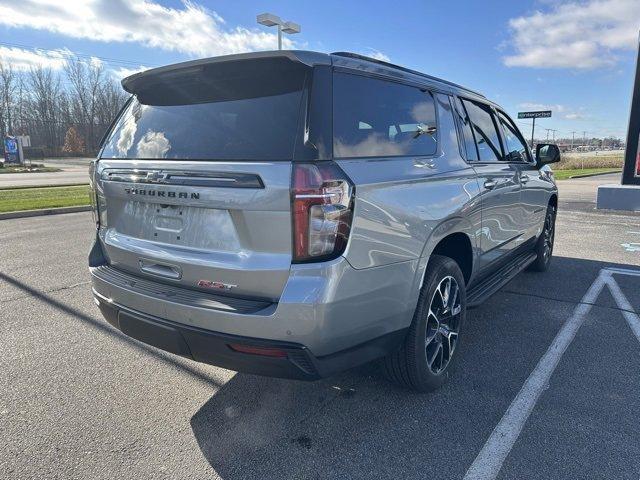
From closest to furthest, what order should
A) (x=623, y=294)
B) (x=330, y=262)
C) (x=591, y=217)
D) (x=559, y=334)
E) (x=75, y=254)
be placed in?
(x=330, y=262) < (x=559, y=334) < (x=623, y=294) < (x=75, y=254) < (x=591, y=217)

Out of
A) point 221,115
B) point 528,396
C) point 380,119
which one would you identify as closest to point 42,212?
point 221,115

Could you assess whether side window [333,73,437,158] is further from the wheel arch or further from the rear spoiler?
the wheel arch

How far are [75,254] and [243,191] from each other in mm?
5706

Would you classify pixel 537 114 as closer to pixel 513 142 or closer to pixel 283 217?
pixel 513 142

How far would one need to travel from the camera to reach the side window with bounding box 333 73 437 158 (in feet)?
7.82

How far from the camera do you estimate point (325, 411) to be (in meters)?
2.80

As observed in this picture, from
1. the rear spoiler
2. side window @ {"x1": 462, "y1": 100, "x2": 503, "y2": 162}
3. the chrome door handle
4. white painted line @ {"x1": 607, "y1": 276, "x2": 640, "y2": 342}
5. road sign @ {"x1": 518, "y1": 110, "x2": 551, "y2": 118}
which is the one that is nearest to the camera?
the rear spoiler

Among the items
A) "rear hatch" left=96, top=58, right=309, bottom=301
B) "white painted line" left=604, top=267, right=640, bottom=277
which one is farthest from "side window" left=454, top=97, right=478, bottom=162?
"white painted line" left=604, top=267, right=640, bottom=277

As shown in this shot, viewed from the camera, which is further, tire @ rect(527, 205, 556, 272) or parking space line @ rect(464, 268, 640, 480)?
tire @ rect(527, 205, 556, 272)

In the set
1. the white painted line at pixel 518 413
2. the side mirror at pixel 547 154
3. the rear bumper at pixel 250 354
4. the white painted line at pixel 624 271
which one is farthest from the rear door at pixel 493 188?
the white painted line at pixel 624 271

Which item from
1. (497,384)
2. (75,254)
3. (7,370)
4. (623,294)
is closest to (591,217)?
(623,294)

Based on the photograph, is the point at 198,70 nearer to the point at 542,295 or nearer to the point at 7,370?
the point at 7,370

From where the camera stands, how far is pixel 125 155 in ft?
9.34

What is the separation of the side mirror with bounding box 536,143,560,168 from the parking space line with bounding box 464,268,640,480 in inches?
60.9
